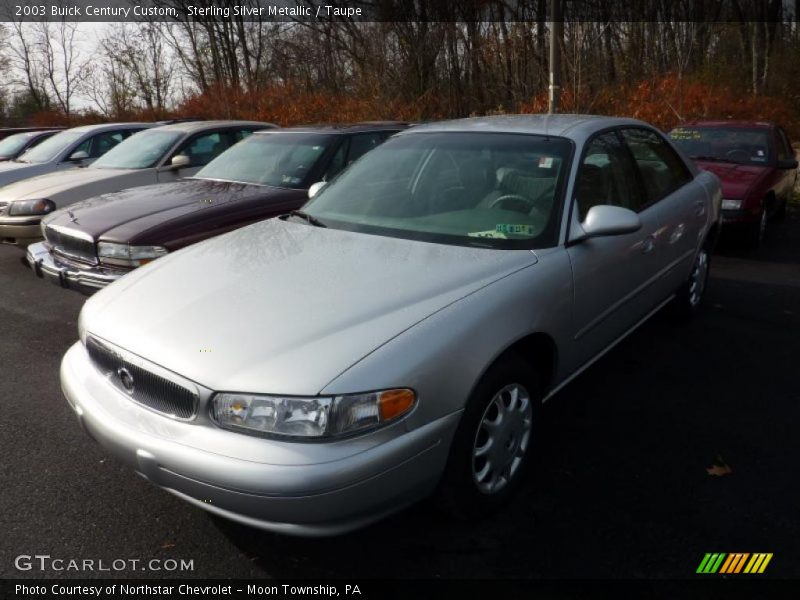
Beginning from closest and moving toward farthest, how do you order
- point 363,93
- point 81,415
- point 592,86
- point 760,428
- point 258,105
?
point 81,415, point 760,428, point 592,86, point 363,93, point 258,105

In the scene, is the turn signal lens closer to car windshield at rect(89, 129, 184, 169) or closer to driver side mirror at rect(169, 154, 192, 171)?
driver side mirror at rect(169, 154, 192, 171)

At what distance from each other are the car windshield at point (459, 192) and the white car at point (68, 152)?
7.33 metres

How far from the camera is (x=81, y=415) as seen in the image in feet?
8.61

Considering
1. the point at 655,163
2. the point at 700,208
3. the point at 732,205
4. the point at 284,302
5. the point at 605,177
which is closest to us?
the point at 284,302

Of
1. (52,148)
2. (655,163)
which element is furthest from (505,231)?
(52,148)

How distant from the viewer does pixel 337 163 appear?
6.20m

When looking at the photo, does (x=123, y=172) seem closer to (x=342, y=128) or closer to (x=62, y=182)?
(x=62, y=182)

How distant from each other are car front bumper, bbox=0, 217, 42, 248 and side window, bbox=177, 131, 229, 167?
1.80m

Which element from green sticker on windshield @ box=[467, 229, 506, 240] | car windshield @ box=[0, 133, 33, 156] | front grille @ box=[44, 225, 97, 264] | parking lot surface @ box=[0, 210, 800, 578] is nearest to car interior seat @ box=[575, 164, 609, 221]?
green sticker on windshield @ box=[467, 229, 506, 240]

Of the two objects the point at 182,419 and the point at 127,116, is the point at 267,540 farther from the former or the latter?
the point at 127,116

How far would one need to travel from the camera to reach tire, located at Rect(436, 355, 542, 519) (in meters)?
2.47

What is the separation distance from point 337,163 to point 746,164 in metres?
5.14

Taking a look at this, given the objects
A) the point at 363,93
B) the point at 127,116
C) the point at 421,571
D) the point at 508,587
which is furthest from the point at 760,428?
the point at 127,116

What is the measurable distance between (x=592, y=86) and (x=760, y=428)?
14.5m
